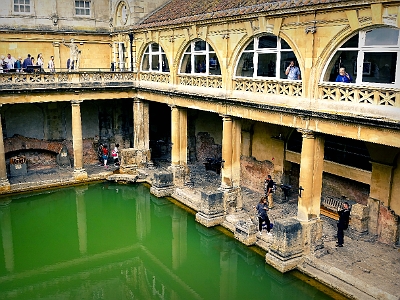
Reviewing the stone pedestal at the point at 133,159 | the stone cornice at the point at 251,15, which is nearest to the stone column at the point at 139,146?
the stone pedestal at the point at 133,159

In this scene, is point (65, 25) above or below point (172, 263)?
above

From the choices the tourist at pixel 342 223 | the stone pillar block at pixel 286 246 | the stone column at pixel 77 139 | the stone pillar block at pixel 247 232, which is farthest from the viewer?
the stone column at pixel 77 139

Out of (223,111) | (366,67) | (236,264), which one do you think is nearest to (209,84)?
(223,111)

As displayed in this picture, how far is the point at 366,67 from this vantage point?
14273mm

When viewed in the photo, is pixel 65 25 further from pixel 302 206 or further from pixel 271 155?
→ pixel 302 206

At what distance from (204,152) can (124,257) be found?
33.9 feet

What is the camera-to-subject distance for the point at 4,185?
1833 cm

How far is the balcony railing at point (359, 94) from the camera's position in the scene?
31.8ft

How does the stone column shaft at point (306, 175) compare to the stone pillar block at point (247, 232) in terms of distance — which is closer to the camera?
the stone column shaft at point (306, 175)

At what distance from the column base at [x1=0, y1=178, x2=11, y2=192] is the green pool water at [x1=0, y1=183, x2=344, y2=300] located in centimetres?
46

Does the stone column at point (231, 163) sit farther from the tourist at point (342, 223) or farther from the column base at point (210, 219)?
the tourist at point (342, 223)

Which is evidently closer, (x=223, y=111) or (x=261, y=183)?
(x=223, y=111)

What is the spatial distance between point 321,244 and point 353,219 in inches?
75.4

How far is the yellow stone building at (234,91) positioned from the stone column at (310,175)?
0.03 m
